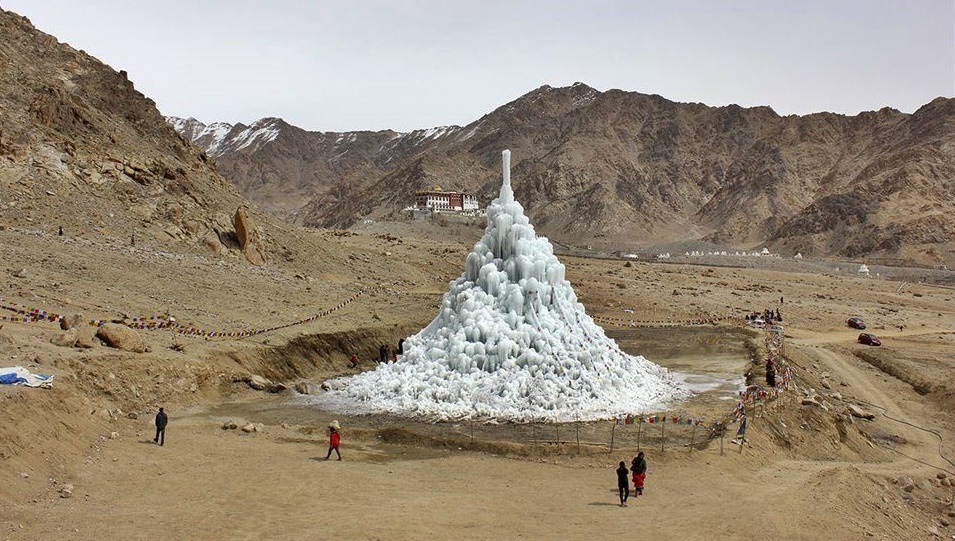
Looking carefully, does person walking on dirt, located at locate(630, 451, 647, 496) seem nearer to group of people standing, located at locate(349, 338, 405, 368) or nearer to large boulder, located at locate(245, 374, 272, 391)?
large boulder, located at locate(245, 374, 272, 391)

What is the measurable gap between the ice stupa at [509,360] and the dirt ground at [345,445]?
46.1 inches

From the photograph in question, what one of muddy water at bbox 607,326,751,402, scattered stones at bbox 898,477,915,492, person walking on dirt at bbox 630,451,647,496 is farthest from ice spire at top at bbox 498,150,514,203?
scattered stones at bbox 898,477,915,492

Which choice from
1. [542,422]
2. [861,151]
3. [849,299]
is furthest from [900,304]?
[861,151]

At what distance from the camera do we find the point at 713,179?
164375 mm

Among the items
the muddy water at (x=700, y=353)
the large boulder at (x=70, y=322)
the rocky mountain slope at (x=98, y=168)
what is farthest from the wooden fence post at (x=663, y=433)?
the rocky mountain slope at (x=98, y=168)

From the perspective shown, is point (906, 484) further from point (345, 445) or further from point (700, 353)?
point (700, 353)

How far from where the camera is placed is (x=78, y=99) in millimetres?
41438

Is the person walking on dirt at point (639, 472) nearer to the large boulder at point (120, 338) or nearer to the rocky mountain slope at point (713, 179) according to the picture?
the large boulder at point (120, 338)

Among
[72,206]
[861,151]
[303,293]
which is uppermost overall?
[861,151]

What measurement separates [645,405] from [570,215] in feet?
378

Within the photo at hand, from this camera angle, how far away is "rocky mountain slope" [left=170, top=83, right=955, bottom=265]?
9888cm

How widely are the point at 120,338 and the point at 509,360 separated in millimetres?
11337

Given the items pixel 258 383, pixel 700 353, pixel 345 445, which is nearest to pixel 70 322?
pixel 258 383

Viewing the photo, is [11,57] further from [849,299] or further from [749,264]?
[749,264]
